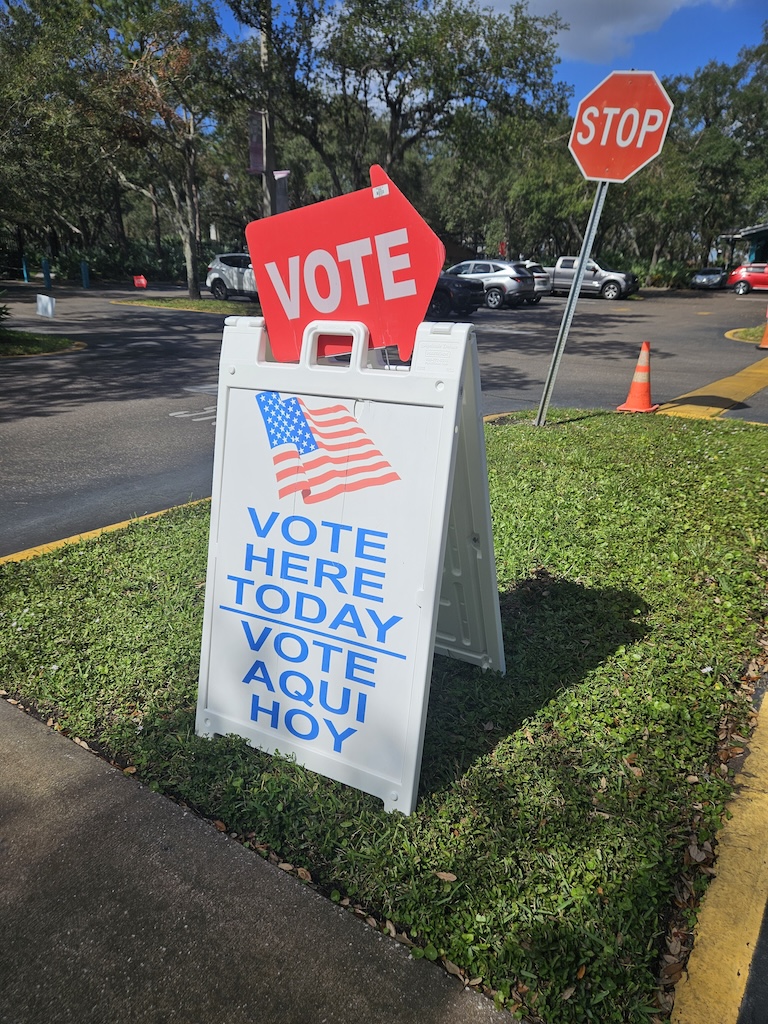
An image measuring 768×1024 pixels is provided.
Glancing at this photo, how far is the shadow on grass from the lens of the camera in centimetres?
265

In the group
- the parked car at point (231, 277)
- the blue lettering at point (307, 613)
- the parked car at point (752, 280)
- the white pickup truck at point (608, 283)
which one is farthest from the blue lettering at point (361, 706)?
the parked car at point (752, 280)

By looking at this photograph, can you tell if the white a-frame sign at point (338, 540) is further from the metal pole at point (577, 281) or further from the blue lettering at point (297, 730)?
the metal pole at point (577, 281)

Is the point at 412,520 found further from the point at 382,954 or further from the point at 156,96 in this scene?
the point at 156,96

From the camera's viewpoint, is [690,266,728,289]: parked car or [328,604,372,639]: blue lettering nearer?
[328,604,372,639]: blue lettering

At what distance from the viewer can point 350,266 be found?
2211 mm

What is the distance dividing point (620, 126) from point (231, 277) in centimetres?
2059

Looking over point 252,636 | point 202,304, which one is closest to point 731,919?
point 252,636

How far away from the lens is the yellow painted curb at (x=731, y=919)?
1.76m

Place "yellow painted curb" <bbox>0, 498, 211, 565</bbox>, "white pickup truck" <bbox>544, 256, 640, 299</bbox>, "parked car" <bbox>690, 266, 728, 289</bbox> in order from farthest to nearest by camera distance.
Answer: "parked car" <bbox>690, 266, 728, 289</bbox> < "white pickup truck" <bbox>544, 256, 640, 299</bbox> < "yellow painted curb" <bbox>0, 498, 211, 565</bbox>

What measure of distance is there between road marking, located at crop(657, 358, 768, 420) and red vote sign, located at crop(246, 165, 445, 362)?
6.71m

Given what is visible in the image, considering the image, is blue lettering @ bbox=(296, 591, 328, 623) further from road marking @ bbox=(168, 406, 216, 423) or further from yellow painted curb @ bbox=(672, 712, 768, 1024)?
road marking @ bbox=(168, 406, 216, 423)

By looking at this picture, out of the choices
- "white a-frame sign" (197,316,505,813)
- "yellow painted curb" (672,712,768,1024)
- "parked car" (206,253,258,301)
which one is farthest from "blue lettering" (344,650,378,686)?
"parked car" (206,253,258,301)

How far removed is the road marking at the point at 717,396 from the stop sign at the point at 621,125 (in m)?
3.11

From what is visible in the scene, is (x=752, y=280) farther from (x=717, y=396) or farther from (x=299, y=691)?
(x=299, y=691)
